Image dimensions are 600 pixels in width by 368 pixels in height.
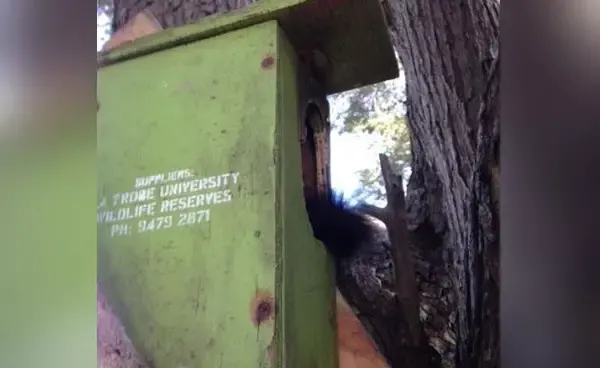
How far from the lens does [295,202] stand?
83 cm

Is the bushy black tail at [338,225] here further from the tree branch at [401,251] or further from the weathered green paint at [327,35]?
the weathered green paint at [327,35]

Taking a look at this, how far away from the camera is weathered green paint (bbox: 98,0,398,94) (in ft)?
2.75

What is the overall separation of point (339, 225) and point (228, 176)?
14 centimetres

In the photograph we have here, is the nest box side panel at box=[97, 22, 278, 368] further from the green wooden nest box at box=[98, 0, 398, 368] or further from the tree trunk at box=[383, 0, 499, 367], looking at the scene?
the tree trunk at box=[383, 0, 499, 367]

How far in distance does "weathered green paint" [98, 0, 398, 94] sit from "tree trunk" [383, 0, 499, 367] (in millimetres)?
29

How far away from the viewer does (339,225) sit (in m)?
0.86

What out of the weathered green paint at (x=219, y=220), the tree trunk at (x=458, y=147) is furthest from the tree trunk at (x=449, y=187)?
the weathered green paint at (x=219, y=220)

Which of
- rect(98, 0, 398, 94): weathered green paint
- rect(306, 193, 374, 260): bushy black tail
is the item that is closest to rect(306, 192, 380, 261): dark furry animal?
rect(306, 193, 374, 260): bushy black tail

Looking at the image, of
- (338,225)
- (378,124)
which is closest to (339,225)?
(338,225)

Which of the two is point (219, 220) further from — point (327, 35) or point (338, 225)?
point (327, 35)
